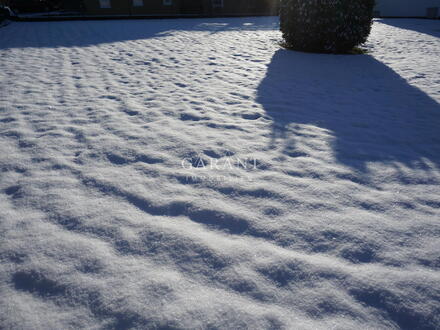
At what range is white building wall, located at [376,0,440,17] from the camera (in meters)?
17.0

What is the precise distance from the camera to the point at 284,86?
15.9ft

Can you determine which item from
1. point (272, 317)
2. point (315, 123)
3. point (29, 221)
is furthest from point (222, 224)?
point (315, 123)

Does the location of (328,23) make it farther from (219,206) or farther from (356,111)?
(219,206)

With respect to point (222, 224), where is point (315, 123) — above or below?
above

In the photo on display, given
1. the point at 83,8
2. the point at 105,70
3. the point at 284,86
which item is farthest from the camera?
the point at 83,8

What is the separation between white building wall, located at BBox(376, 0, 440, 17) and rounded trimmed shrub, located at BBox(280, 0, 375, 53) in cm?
1423

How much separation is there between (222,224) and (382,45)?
9.18m

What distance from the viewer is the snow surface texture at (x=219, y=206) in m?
1.40

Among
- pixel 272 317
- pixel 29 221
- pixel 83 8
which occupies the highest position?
pixel 83 8

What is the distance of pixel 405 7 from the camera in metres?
17.6

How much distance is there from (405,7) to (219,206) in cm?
2233

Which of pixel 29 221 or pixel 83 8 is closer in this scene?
pixel 29 221

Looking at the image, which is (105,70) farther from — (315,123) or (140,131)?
(315,123)

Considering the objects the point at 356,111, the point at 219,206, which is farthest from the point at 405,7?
the point at 219,206
